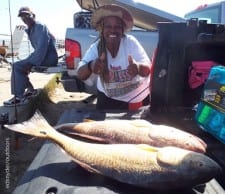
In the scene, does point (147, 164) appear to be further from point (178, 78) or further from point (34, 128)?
point (178, 78)

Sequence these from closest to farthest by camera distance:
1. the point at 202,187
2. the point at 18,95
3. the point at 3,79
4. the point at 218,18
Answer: the point at 202,187 < the point at 218,18 < the point at 18,95 < the point at 3,79

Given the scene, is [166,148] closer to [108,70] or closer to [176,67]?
[176,67]

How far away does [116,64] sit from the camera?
3832mm

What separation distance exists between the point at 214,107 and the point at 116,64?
64.7 inches

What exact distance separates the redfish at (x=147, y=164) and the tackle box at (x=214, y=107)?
47cm

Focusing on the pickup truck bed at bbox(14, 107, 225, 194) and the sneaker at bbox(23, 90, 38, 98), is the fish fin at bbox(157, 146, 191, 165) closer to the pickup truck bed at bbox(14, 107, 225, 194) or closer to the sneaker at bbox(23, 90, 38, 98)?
the pickup truck bed at bbox(14, 107, 225, 194)

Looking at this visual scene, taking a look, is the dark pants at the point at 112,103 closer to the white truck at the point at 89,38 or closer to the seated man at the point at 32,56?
the white truck at the point at 89,38

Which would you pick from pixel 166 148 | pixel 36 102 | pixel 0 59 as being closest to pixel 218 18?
pixel 36 102

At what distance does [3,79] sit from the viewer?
494 inches

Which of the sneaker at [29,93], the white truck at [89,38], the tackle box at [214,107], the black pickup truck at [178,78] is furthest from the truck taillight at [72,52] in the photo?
the tackle box at [214,107]

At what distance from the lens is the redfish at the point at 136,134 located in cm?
204

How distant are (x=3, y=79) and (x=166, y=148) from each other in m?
11.3

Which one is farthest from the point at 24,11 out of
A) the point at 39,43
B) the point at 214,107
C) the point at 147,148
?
the point at 147,148

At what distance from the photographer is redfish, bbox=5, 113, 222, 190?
5.61 feet
